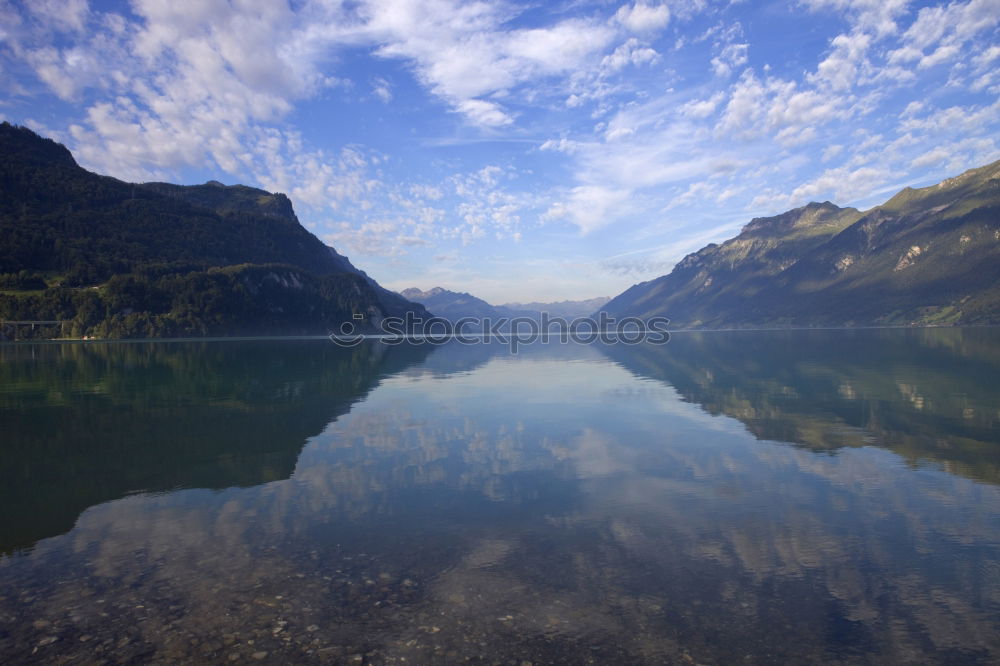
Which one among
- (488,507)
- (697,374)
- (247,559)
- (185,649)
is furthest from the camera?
(697,374)

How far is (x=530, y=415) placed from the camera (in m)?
37.9

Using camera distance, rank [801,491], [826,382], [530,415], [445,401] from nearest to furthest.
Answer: [801,491], [530,415], [445,401], [826,382]

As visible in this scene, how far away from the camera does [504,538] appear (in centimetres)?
1591

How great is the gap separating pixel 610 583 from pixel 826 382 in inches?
2020

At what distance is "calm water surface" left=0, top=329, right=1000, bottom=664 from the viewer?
10570mm

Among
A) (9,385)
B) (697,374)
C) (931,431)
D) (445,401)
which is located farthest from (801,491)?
(9,385)

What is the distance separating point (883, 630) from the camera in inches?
422

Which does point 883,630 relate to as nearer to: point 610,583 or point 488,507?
point 610,583

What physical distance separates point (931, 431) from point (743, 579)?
987 inches

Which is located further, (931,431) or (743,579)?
(931,431)

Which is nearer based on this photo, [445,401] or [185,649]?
[185,649]

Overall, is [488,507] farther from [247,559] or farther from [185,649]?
[185,649]

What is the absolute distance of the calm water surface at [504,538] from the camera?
10.6 m

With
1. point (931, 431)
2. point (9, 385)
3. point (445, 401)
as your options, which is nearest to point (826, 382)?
point (931, 431)
